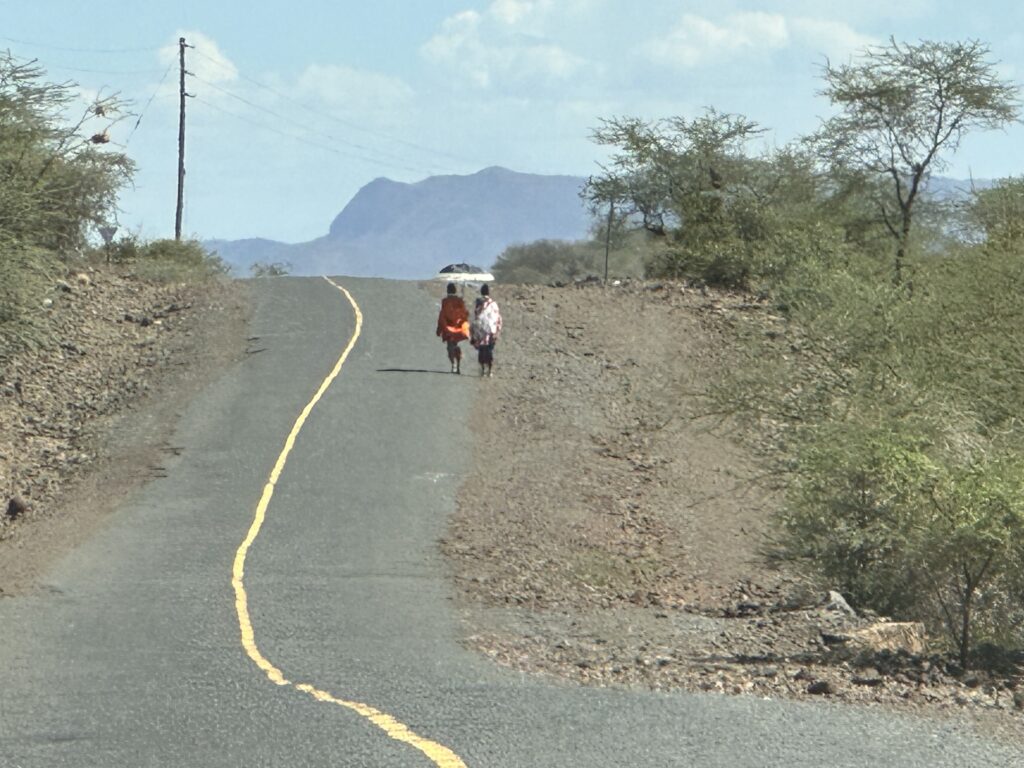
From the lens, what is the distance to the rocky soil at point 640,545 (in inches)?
534

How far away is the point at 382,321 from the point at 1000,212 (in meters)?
14.4

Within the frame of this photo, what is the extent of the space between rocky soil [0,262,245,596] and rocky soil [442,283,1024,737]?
5049mm

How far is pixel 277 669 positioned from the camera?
1265cm

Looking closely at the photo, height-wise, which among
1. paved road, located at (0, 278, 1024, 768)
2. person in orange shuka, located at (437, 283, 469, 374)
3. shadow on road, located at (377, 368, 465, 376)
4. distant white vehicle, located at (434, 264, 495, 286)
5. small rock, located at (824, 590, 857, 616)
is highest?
distant white vehicle, located at (434, 264, 495, 286)

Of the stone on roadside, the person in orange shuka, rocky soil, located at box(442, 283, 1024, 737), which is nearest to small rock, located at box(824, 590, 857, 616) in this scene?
rocky soil, located at box(442, 283, 1024, 737)

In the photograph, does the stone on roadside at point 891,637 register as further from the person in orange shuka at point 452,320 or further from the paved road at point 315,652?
the person in orange shuka at point 452,320

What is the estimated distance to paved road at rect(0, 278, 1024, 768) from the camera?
969cm

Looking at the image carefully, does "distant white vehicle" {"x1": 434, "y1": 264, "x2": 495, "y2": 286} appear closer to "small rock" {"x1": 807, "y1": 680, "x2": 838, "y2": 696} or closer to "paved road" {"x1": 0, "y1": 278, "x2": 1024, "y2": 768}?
"paved road" {"x1": 0, "y1": 278, "x2": 1024, "y2": 768}

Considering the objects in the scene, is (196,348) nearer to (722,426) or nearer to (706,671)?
(722,426)

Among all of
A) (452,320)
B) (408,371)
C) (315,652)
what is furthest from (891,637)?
(408,371)

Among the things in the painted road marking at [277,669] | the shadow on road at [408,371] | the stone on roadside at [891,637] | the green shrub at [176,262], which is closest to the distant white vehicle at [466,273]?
the green shrub at [176,262]

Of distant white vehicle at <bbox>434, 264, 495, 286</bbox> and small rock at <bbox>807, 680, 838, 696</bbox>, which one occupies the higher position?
distant white vehicle at <bbox>434, 264, 495, 286</bbox>

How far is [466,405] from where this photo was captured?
3009cm

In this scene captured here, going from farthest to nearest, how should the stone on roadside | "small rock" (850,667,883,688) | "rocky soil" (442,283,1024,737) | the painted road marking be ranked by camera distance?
the stone on roadside < "rocky soil" (442,283,1024,737) < "small rock" (850,667,883,688) < the painted road marking
